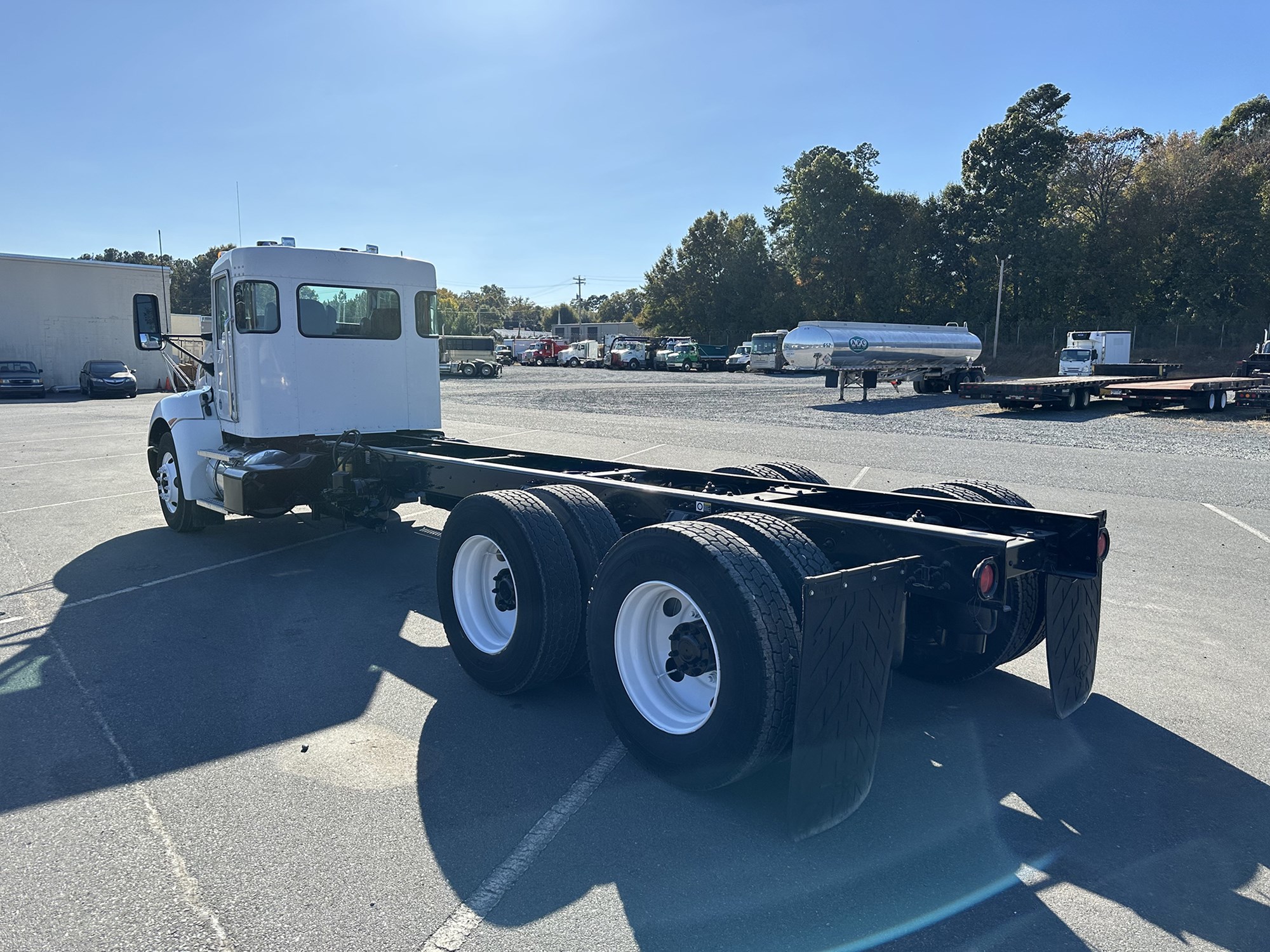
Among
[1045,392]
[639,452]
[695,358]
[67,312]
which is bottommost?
[639,452]

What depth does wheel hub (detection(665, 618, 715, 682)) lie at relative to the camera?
149 inches

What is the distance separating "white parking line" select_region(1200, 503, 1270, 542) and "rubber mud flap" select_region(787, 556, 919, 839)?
24.7 feet

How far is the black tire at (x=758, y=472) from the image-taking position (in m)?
6.08

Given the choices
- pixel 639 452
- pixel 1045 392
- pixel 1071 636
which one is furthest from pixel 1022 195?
pixel 1071 636

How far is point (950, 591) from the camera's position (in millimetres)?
3646

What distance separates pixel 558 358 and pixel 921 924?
61.3 meters

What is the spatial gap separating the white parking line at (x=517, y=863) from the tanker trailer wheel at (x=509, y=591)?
2.29 ft

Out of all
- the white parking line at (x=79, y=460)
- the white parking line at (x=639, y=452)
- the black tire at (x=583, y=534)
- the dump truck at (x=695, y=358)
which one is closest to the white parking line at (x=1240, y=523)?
the black tire at (x=583, y=534)

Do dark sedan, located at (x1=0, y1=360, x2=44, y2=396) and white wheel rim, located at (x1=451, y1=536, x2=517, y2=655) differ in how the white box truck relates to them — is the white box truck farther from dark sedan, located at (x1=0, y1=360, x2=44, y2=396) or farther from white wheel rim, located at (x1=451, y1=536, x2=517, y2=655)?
dark sedan, located at (x1=0, y1=360, x2=44, y2=396)

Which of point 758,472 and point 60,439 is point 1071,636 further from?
point 60,439

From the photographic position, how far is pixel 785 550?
3676mm

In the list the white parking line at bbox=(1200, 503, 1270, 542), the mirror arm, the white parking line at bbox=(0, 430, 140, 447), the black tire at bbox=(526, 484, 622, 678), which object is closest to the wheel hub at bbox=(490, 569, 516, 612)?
the black tire at bbox=(526, 484, 622, 678)

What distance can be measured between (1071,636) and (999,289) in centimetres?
5311

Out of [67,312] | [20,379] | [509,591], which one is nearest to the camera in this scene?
[509,591]
